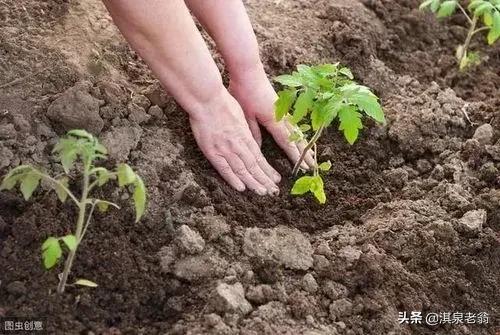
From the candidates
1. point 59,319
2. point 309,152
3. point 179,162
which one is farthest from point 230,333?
point 309,152

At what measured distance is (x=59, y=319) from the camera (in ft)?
5.99

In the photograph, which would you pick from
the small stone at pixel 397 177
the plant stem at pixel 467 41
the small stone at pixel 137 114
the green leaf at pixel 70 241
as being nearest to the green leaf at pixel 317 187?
the small stone at pixel 397 177

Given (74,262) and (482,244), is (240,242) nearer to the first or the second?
(74,262)

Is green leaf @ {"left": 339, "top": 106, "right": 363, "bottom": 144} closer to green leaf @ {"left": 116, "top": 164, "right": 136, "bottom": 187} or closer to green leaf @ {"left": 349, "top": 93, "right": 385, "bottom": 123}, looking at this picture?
green leaf @ {"left": 349, "top": 93, "right": 385, "bottom": 123}

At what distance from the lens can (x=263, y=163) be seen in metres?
2.32

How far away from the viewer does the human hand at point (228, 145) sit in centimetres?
227

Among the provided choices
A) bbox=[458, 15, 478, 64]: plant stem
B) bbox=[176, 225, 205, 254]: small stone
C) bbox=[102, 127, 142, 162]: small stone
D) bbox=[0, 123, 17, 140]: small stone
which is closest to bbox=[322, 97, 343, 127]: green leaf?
bbox=[176, 225, 205, 254]: small stone

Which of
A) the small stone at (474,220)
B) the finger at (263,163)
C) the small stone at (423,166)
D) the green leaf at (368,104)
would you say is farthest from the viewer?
the small stone at (423,166)

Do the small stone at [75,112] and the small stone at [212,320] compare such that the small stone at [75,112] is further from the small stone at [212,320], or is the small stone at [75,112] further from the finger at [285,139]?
the small stone at [212,320]

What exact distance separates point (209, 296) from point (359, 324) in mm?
403

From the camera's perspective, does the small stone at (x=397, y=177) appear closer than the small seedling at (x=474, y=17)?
Yes

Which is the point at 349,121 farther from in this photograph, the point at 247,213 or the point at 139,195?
the point at 139,195

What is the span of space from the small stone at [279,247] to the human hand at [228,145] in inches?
7.4

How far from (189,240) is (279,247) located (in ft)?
0.83
